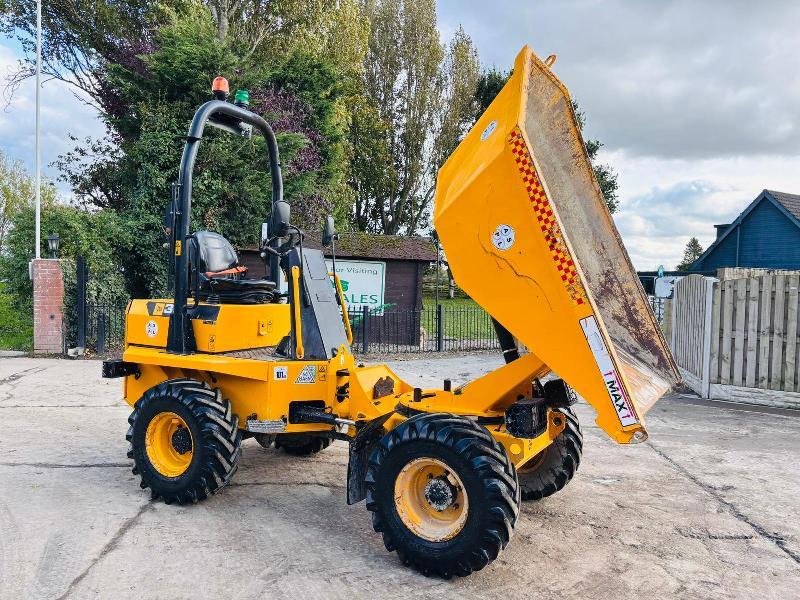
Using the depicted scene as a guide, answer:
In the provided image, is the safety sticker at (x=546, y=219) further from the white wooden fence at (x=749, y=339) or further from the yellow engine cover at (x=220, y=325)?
the white wooden fence at (x=749, y=339)

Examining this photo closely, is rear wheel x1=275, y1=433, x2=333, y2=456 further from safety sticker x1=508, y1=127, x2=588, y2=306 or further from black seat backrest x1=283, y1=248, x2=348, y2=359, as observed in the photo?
safety sticker x1=508, y1=127, x2=588, y2=306

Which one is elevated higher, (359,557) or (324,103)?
(324,103)

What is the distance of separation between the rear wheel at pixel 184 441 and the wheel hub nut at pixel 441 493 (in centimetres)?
168

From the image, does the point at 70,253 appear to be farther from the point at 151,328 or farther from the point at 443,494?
the point at 443,494

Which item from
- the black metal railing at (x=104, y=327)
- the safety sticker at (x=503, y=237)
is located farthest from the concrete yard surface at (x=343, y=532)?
the black metal railing at (x=104, y=327)

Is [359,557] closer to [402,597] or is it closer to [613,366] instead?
[402,597]

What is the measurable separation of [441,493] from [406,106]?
106 ft

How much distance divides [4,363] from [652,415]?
11653 millimetres

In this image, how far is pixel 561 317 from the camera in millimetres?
3477

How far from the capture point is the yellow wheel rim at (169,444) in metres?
4.86

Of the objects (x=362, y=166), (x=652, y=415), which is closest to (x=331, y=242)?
(x=652, y=415)

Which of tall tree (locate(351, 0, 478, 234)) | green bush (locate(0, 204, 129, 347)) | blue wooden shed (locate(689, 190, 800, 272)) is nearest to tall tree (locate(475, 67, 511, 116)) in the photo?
tall tree (locate(351, 0, 478, 234))

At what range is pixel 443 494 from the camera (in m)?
3.75

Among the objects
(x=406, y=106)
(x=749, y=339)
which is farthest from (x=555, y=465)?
(x=406, y=106)
